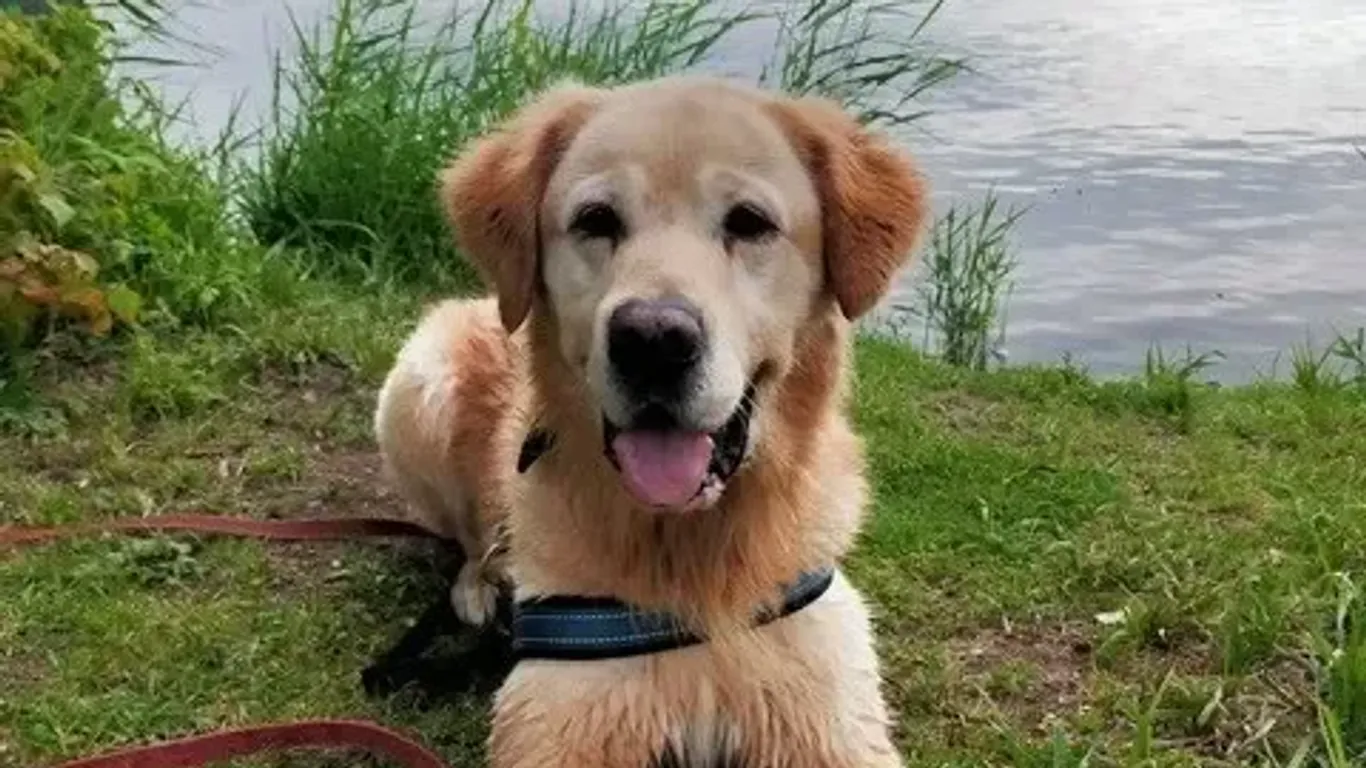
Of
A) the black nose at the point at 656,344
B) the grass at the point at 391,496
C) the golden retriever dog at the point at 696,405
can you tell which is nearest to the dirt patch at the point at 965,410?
the grass at the point at 391,496

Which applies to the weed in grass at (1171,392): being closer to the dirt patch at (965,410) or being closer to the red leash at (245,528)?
A: the dirt patch at (965,410)

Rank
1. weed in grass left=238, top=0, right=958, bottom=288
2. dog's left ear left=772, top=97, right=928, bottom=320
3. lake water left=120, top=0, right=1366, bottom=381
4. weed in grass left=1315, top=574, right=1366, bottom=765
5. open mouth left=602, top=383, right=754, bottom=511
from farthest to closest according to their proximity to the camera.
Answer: lake water left=120, top=0, right=1366, bottom=381, weed in grass left=238, top=0, right=958, bottom=288, weed in grass left=1315, top=574, right=1366, bottom=765, dog's left ear left=772, top=97, right=928, bottom=320, open mouth left=602, top=383, right=754, bottom=511

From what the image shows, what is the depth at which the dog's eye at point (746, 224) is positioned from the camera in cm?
319

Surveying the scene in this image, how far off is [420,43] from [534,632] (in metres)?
5.33

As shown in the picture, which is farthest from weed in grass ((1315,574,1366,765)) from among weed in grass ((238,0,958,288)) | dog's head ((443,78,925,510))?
weed in grass ((238,0,958,288))

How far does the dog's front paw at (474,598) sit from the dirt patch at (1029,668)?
3.45ft

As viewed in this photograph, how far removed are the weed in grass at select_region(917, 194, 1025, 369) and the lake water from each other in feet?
0.72

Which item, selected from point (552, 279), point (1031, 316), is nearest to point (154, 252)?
point (552, 279)

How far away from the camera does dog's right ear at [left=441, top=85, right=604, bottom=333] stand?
3.41 metres

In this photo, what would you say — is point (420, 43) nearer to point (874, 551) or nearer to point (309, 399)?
point (309, 399)

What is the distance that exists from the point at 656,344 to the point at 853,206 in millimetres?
635

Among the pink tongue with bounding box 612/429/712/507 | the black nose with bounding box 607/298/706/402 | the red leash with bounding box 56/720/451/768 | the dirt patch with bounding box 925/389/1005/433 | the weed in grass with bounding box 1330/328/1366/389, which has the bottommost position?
the dirt patch with bounding box 925/389/1005/433

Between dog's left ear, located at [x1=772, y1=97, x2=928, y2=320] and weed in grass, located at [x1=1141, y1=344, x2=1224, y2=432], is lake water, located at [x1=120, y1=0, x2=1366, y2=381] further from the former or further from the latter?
dog's left ear, located at [x1=772, y1=97, x2=928, y2=320]

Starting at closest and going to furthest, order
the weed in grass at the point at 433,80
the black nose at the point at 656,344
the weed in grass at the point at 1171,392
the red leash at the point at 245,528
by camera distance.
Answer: the black nose at the point at 656,344 → the red leash at the point at 245,528 → the weed in grass at the point at 1171,392 → the weed in grass at the point at 433,80
